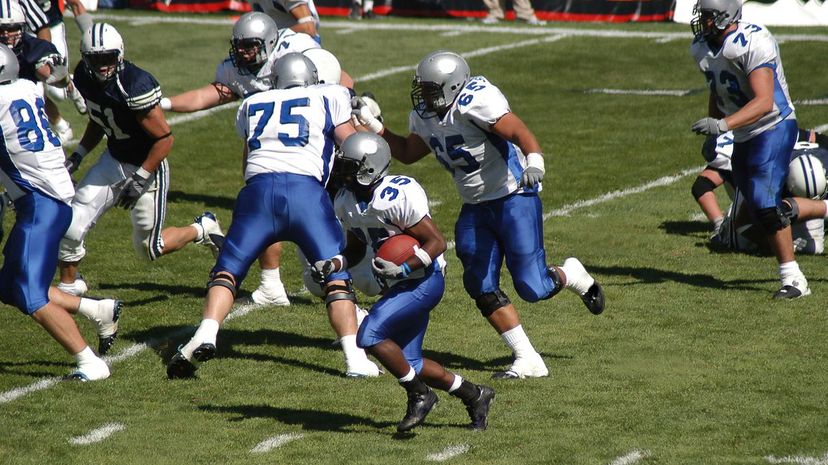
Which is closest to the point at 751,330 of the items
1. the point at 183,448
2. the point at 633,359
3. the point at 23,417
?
the point at 633,359

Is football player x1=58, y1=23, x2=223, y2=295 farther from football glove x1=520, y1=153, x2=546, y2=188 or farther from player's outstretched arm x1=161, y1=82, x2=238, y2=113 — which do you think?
football glove x1=520, y1=153, x2=546, y2=188

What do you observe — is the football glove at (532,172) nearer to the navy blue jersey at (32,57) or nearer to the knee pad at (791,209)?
the knee pad at (791,209)

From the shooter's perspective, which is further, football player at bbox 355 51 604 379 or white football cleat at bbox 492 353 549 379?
white football cleat at bbox 492 353 549 379

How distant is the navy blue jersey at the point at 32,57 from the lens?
8.98 meters

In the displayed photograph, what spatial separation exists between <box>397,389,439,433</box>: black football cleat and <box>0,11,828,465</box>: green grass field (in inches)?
3.2

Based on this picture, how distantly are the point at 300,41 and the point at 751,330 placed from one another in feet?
10.8

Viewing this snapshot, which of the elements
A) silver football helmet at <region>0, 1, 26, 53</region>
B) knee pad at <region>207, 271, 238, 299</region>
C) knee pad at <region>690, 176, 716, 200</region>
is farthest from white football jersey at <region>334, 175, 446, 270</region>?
knee pad at <region>690, 176, 716, 200</region>

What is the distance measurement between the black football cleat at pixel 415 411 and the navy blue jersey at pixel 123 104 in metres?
2.73

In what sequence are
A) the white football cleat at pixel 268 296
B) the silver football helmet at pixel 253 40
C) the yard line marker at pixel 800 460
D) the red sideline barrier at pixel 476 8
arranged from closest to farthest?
1. the yard line marker at pixel 800 460
2. the silver football helmet at pixel 253 40
3. the white football cleat at pixel 268 296
4. the red sideline barrier at pixel 476 8

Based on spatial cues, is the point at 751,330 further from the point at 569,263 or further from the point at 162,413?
the point at 162,413

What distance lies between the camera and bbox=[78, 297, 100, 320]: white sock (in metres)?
7.25

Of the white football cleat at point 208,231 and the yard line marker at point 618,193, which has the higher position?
the white football cleat at point 208,231

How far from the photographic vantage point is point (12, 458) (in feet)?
19.3

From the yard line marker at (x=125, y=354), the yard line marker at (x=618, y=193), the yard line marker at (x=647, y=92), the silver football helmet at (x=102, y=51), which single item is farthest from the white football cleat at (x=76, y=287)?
the yard line marker at (x=647, y=92)
